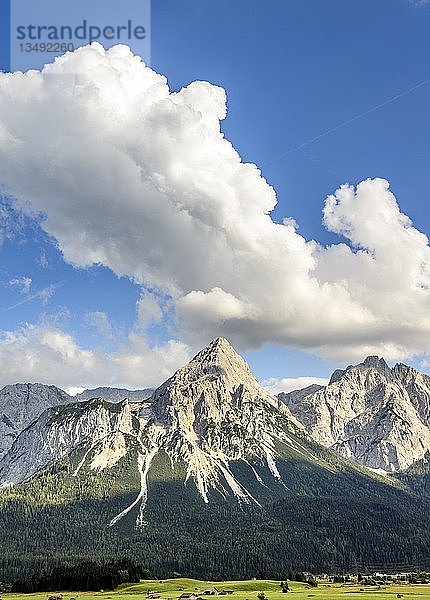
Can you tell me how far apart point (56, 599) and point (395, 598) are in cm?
10863

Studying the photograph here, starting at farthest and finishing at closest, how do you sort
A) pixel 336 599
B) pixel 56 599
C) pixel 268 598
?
pixel 56 599 → pixel 268 598 → pixel 336 599

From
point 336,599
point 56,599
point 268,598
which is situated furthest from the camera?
point 56,599

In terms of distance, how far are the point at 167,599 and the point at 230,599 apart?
18512 mm

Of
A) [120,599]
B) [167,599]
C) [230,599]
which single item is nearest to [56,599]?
[120,599]

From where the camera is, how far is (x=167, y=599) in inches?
6718

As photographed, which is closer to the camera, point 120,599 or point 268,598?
point 268,598

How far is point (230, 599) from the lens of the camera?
547 feet

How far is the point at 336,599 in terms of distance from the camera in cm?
15175

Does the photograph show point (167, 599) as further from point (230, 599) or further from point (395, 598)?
point (395, 598)

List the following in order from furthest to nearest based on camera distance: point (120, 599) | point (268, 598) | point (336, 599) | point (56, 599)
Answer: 1. point (56, 599)
2. point (120, 599)
3. point (268, 598)
4. point (336, 599)

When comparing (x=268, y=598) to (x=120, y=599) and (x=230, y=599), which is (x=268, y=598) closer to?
(x=230, y=599)

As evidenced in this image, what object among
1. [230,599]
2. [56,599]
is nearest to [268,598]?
[230,599]

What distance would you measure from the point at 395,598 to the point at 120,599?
270ft

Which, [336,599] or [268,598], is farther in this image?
[268,598]
